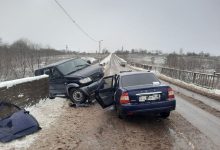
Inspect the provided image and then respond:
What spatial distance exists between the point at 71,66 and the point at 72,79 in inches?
68.4

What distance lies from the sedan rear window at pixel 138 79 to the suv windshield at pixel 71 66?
4.92 m

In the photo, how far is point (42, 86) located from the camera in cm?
1227

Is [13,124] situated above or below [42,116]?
above

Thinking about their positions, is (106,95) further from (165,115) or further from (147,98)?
(165,115)

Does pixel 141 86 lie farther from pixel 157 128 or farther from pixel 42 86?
pixel 42 86

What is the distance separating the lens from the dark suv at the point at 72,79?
12062 mm

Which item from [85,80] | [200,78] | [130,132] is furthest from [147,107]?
[200,78]

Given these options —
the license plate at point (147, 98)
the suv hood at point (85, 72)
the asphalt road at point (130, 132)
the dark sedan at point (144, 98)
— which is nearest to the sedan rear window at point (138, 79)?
the dark sedan at point (144, 98)

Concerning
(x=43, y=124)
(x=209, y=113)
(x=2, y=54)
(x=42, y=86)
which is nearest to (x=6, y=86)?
(x=43, y=124)

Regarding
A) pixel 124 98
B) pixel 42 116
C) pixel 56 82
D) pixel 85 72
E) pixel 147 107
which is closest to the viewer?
pixel 147 107

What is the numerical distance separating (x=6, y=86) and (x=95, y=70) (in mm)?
5384

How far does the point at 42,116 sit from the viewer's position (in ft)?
31.3

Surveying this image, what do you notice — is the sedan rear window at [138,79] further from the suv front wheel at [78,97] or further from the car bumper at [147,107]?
the suv front wheel at [78,97]

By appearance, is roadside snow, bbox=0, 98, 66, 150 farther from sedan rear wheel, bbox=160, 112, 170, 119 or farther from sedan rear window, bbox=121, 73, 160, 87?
sedan rear wheel, bbox=160, 112, 170, 119
